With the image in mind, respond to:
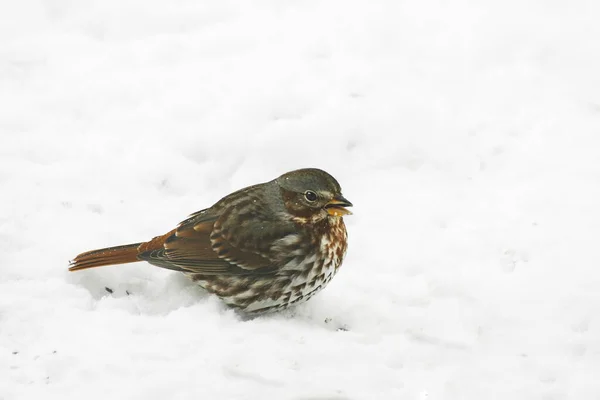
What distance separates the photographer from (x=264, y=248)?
4.81m

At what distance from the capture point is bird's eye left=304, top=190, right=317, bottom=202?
4.87 m

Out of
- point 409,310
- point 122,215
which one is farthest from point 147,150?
point 409,310

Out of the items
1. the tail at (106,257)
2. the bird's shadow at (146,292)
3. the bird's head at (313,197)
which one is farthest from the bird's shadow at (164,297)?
the bird's head at (313,197)

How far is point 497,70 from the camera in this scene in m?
6.97

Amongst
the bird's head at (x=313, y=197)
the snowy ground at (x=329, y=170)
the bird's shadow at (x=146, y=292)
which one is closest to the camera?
the snowy ground at (x=329, y=170)

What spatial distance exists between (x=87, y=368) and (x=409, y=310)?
1908 millimetres

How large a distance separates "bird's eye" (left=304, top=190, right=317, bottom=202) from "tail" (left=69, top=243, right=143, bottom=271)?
1045mm

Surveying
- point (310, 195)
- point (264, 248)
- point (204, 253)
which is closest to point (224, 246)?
point (204, 253)

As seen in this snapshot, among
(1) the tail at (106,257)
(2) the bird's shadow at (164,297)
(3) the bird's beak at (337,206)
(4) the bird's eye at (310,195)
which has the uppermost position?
(4) the bird's eye at (310,195)

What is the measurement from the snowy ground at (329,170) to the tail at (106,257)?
13cm

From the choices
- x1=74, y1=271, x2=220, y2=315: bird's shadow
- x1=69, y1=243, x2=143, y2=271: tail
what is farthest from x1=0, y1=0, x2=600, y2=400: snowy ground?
x1=69, y1=243, x2=143, y2=271: tail

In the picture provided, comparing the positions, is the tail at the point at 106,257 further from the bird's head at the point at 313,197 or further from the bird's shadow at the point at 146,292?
the bird's head at the point at 313,197

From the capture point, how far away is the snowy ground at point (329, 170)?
13.9 feet

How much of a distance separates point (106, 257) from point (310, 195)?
4.09ft
